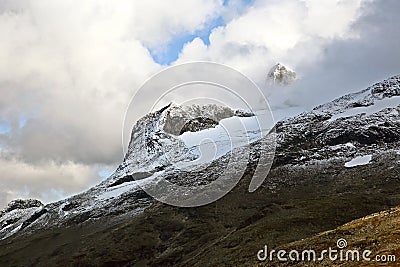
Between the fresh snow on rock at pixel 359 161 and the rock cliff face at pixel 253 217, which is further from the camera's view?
the fresh snow on rock at pixel 359 161

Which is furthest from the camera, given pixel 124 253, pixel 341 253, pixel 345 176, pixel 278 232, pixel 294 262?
pixel 345 176

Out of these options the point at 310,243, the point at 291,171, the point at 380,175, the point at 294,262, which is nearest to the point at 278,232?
the point at 310,243

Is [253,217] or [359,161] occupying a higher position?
[359,161]

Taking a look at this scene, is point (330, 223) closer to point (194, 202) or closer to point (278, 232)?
point (278, 232)

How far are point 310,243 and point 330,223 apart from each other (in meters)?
43.0

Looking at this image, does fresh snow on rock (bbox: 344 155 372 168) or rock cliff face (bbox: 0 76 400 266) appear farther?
fresh snow on rock (bbox: 344 155 372 168)

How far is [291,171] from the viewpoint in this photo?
607 ft

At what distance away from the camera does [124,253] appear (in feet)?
461

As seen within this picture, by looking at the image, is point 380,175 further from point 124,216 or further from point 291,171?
point 124,216

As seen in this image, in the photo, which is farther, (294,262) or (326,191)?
(326,191)

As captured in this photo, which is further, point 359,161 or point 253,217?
point 359,161

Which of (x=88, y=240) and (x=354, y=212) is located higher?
(x=88, y=240)

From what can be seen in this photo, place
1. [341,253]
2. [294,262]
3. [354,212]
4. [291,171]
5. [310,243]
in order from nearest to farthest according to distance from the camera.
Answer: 1. [341,253]
2. [294,262]
3. [310,243]
4. [354,212]
5. [291,171]

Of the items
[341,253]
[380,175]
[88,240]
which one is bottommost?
[341,253]
